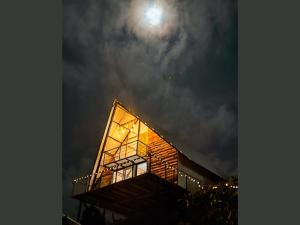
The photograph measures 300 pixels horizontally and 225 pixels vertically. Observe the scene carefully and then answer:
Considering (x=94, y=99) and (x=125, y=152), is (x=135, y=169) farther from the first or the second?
(x=94, y=99)

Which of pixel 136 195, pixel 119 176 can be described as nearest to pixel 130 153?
pixel 119 176

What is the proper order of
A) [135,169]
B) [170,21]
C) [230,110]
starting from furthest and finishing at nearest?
[135,169], [170,21], [230,110]

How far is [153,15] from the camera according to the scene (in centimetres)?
777

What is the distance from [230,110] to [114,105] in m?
2.56

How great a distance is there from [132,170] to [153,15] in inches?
130

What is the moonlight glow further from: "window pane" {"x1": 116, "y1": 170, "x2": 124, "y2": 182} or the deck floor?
"window pane" {"x1": 116, "y1": 170, "x2": 124, "y2": 182}

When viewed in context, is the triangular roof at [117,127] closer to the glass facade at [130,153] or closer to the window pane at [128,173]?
the glass facade at [130,153]

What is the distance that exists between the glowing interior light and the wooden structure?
2066 millimetres

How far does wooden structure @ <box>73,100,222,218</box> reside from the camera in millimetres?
9359

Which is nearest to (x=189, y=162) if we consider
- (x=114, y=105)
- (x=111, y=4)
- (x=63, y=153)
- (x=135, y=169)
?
(x=135, y=169)

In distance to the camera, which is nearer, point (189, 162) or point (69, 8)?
point (69, 8)

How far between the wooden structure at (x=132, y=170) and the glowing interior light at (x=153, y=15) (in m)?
2.07

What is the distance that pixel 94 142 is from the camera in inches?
364

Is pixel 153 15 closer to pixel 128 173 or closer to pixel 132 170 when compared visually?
pixel 132 170
